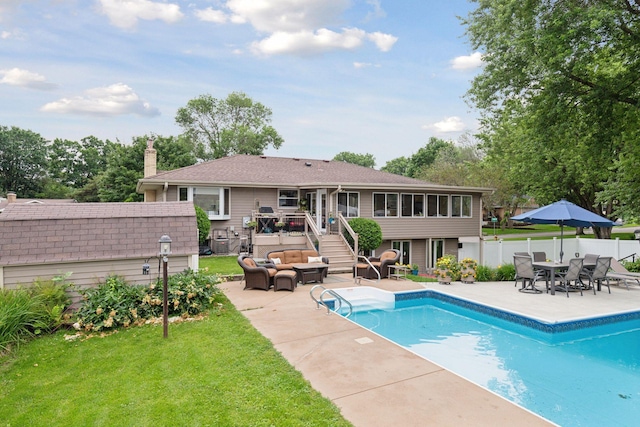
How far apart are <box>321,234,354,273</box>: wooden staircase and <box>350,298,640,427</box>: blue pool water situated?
371 centimetres

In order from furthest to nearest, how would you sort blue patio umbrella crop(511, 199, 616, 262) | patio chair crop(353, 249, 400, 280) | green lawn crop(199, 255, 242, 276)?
green lawn crop(199, 255, 242, 276) → patio chair crop(353, 249, 400, 280) → blue patio umbrella crop(511, 199, 616, 262)

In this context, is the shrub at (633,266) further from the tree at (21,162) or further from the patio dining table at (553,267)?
the tree at (21,162)

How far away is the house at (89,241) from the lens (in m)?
7.19

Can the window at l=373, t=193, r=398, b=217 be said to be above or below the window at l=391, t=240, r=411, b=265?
above

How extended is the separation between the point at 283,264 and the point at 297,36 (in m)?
13.9

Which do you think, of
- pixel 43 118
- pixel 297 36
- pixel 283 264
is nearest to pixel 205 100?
pixel 43 118

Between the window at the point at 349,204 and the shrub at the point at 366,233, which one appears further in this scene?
the window at the point at 349,204

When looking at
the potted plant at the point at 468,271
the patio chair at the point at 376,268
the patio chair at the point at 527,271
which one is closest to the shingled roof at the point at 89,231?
the patio chair at the point at 376,268

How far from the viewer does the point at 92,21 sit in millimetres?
13922

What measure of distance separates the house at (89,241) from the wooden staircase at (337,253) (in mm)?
6382

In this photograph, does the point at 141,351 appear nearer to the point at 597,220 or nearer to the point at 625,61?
the point at 597,220

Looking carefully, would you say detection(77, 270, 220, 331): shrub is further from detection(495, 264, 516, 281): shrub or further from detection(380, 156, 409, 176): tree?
detection(380, 156, 409, 176): tree

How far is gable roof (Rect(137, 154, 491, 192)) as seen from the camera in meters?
16.1

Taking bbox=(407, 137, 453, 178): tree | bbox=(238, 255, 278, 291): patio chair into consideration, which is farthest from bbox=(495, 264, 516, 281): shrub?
bbox=(407, 137, 453, 178): tree
